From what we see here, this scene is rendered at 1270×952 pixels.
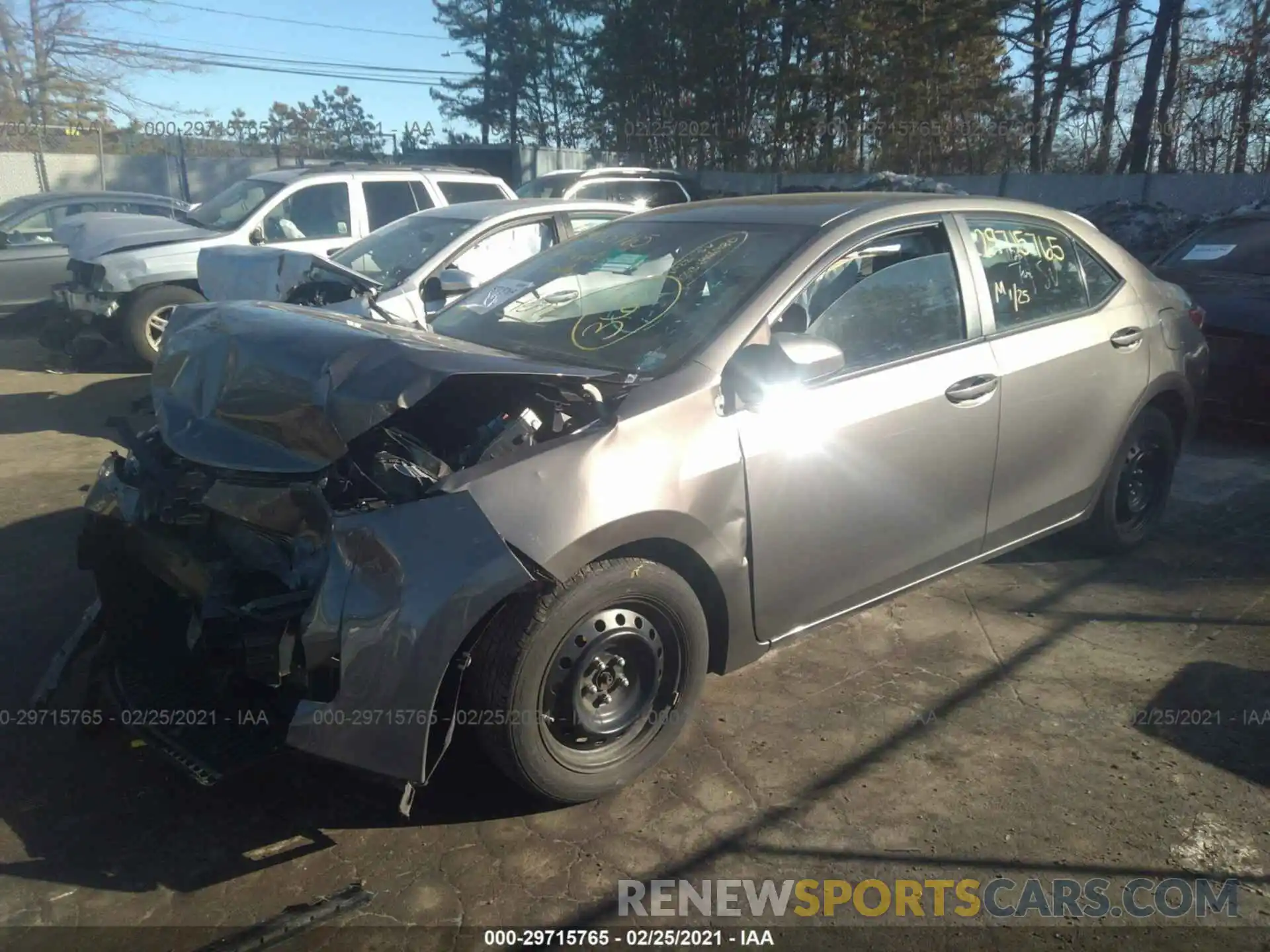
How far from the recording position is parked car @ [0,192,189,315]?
1120 centimetres

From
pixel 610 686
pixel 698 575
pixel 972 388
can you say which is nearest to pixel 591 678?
pixel 610 686

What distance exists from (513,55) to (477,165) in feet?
60.0

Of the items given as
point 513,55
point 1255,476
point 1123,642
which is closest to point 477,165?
point 513,55

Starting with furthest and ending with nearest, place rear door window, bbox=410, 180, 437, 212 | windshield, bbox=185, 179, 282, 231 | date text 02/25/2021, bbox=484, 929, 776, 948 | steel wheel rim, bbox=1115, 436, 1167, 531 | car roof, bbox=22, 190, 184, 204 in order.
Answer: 1. car roof, bbox=22, 190, 184, 204
2. rear door window, bbox=410, 180, 437, 212
3. windshield, bbox=185, 179, 282, 231
4. steel wheel rim, bbox=1115, 436, 1167, 531
5. date text 02/25/2021, bbox=484, 929, 776, 948

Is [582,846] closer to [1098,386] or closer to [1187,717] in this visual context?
[1187,717]

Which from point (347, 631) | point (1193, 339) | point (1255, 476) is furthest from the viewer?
point (1255, 476)

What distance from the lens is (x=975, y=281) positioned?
151 inches

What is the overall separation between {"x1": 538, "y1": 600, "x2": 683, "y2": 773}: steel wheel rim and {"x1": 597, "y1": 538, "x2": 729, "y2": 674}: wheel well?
156 millimetres

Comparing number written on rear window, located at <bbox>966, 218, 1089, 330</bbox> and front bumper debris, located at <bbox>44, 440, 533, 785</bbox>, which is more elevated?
number written on rear window, located at <bbox>966, 218, 1089, 330</bbox>

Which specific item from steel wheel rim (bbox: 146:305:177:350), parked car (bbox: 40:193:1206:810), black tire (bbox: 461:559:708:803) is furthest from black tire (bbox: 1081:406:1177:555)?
steel wheel rim (bbox: 146:305:177:350)

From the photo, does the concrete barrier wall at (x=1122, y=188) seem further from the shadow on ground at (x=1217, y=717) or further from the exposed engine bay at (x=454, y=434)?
the exposed engine bay at (x=454, y=434)

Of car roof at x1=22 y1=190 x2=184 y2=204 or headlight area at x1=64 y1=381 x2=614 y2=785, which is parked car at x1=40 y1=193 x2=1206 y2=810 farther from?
car roof at x1=22 y1=190 x2=184 y2=204

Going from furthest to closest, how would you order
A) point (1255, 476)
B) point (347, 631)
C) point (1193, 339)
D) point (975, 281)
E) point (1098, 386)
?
point (1255, 476), point (1193, 339), point (1098, 386), point (975, 281), point (347, 631)

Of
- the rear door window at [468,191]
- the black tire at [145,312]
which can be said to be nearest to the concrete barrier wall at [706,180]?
the rear door window at [468,191]
